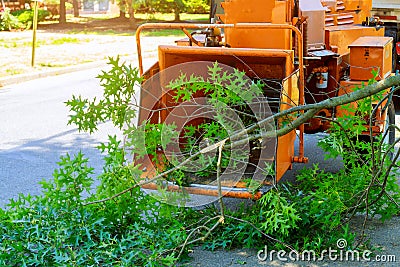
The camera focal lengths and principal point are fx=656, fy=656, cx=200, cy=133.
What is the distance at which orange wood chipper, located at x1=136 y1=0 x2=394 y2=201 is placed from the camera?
537 centimetres

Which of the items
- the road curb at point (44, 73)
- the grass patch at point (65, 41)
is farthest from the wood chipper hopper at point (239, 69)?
the grass patch at point (65, 41)

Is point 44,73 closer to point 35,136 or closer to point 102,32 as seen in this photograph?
point 35,136

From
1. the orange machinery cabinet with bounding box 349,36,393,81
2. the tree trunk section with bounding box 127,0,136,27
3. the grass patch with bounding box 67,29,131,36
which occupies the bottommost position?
the grass patch with bounding box 67,29,131,36

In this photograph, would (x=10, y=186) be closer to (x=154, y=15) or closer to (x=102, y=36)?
(x=102, y=36)

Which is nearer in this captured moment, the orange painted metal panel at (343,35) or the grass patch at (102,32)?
the orange painted metal panel at (343,35)

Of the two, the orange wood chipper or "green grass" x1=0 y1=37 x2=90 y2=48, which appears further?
"green grass" x1=0 y1=37 x2=90 y2=48

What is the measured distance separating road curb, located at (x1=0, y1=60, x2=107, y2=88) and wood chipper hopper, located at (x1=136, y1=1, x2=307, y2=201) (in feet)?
28.3

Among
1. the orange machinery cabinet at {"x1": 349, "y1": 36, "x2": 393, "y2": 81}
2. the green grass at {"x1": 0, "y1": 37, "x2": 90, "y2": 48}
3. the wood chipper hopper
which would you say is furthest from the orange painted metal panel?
the green grass at {"x1": 0, "y1": 37, "x2": 90, "y2": 48}

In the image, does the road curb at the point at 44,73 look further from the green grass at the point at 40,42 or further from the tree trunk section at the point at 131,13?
the tree trunk section at the point at 131,13

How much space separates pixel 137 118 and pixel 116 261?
1388mm

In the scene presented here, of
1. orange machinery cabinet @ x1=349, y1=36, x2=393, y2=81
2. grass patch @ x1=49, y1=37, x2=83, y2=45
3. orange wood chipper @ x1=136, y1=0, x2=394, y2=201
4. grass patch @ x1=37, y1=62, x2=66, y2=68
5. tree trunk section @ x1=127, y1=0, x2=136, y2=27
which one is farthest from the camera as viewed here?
tree trunk section @ x1=127, y1=0, x2=136, y2=27

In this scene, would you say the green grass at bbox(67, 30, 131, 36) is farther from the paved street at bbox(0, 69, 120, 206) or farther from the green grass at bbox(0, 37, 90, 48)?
the paved street at bbox(0, 69, 120, 206)

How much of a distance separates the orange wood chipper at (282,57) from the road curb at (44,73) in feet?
26.4

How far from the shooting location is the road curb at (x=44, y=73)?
14239 millimetres
